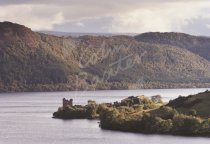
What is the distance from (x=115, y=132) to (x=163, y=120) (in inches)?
597

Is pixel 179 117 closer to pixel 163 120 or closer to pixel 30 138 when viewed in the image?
pixel 163 120

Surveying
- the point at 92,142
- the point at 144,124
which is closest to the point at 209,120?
the point at 144,124

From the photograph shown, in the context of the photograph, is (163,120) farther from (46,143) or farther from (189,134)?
(46,143)

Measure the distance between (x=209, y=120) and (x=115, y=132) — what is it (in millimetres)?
28223

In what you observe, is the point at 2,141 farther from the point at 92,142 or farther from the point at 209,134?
the point at 209,134

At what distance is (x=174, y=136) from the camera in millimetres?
181750

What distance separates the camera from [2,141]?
177375 mm

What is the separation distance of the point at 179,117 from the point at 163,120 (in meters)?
5.11

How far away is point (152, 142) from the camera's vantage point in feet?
564

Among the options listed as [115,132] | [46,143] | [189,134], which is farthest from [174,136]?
[46,143]

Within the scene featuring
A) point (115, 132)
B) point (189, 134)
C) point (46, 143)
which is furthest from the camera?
point (115, 132)

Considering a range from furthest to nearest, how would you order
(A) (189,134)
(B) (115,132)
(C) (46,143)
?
(B) (115,132)
(A) (189,134)
(C) (46,143)

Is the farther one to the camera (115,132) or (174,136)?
(115,132)

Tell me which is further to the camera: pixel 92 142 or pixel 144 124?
pixel 144 124
